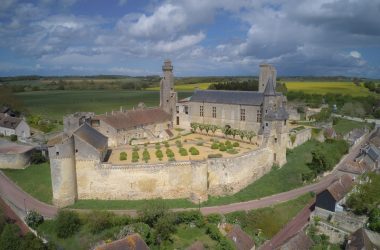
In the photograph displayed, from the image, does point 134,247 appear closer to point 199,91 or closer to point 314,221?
→ point 314,221

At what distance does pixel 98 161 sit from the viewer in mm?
28625

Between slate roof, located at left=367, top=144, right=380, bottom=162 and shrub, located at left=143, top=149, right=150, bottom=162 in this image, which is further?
slate roof, located at left=367, top=144, right=380, bottom=162

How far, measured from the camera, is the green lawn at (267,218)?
26469mm

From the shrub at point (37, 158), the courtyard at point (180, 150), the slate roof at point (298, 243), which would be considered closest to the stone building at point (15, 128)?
the shrub at point (37, 158)

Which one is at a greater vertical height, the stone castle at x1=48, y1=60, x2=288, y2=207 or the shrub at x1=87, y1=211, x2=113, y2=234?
the stone castle at x1=48, y1=60, x2=288, y2=207

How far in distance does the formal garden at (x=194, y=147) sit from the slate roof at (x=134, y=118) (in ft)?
11.1

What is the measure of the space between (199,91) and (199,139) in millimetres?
10639

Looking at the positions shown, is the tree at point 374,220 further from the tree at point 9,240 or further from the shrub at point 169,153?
the tree at point 9,240

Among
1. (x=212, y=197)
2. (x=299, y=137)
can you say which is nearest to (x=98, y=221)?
(x=212, y=197)

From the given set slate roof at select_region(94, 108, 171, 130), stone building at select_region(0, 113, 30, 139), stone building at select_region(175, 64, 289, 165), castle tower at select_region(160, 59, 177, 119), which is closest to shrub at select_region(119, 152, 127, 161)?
slate roof at select_region(94, 108, 171, 130)

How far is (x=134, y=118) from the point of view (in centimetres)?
4434

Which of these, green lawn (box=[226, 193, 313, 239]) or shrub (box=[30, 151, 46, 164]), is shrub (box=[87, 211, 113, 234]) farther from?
shrub (box=[30, 151, 46, 164])

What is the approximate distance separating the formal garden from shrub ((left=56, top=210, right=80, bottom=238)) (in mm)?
7815

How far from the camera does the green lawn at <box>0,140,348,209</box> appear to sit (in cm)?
2878
